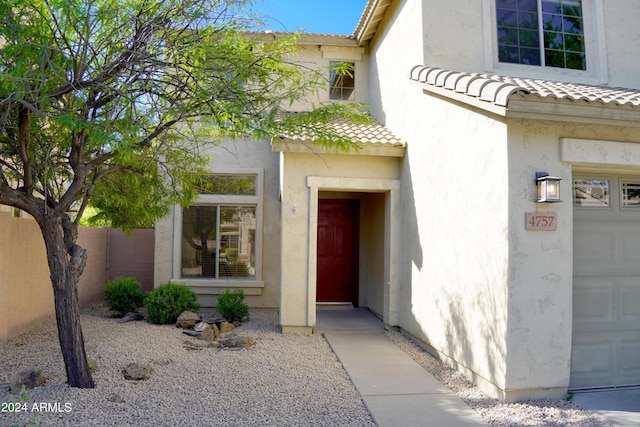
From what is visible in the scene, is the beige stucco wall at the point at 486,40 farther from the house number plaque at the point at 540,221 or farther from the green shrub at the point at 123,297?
the green shrub at the point at 123,297

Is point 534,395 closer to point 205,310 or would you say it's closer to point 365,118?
point 365,118

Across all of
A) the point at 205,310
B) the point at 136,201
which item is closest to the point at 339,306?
the point at 205,310

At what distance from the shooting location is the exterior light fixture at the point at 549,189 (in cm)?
526

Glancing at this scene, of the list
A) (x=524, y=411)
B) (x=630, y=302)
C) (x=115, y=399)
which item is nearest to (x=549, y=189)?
(x=630, y=302)

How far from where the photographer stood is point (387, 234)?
362 inches

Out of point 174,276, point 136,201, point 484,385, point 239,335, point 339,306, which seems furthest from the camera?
point 339,306

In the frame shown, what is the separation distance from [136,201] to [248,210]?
3695 mm

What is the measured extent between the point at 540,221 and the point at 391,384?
8.98 feet

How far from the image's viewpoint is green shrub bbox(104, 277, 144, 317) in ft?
32.6

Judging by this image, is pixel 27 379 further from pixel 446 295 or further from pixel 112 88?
pixel 446 295

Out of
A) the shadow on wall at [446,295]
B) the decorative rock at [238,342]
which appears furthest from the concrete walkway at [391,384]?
the decorative rock at [238,342]

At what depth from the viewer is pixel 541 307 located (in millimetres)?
5395

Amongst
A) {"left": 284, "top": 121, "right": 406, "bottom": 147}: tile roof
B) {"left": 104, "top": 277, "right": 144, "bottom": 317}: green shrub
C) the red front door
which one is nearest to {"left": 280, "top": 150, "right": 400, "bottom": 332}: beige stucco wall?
{"left": 284, "top": 121, "right": 406, "bottom": 147}: tile roof

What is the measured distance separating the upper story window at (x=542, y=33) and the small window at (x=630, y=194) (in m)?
3.32
